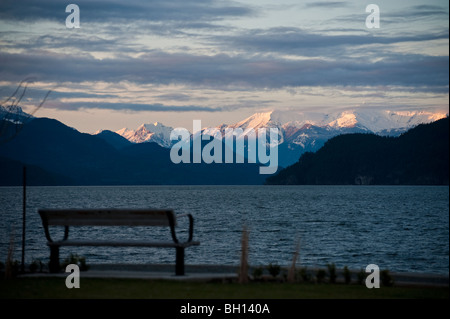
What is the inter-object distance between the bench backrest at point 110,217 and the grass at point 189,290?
1.20 meters

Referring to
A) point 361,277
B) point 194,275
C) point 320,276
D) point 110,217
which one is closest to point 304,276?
point 320,276

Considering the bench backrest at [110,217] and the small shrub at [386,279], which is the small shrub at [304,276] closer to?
the small shrub at [386,279]

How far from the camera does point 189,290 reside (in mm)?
10828

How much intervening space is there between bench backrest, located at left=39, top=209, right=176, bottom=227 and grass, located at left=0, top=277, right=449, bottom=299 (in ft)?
3.93

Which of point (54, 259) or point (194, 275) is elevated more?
point (54, 259)

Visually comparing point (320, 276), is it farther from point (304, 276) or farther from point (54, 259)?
point (54, 259)

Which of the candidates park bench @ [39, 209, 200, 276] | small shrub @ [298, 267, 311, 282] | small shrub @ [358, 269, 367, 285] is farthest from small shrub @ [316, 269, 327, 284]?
park bench @ [39, 209, 200, 276]

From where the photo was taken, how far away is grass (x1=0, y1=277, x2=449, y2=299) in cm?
1038

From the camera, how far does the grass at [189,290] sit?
10375mm

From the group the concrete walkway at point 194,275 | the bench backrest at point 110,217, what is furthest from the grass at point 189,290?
the bench backrest at point 110,217

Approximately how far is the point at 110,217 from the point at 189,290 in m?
2.81

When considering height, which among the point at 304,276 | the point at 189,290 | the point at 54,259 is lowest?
the point at 304,276
